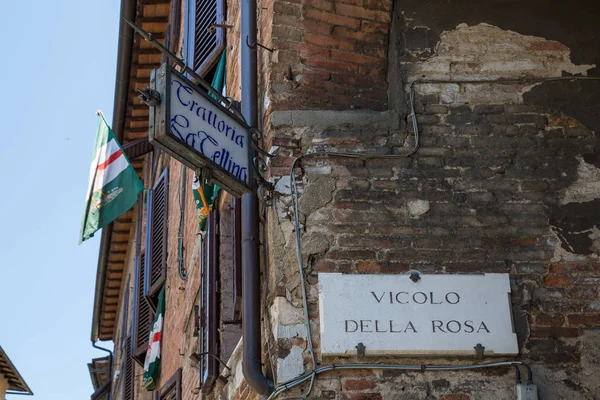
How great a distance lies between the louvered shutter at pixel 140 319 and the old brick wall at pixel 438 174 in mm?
5495

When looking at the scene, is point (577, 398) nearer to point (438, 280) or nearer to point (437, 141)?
point (438, 280)

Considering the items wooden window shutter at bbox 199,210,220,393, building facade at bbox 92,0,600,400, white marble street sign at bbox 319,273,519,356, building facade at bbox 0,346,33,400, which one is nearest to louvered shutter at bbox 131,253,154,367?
wooden window shutter at bbox 199,210,220,393

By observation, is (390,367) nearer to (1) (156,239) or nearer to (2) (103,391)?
(1) (156,239)

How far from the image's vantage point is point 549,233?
489 cm

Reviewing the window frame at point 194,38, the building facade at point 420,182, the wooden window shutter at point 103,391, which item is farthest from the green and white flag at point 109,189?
the wooden window shutter at point 103,391

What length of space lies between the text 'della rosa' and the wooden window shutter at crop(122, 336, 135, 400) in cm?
735

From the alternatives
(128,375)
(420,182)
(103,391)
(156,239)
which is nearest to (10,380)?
(103,391)

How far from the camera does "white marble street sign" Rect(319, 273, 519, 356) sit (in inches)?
176

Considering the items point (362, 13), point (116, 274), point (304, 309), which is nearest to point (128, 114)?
point (116, 274)

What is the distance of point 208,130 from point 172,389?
12.9ft

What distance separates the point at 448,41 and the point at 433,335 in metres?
1.89

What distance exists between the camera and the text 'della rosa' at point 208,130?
442cm

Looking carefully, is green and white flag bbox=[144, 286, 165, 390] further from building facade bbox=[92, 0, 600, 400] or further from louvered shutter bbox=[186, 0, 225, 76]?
building facade bbox=[92, 0, 600, 400]

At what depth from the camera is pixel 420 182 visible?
4.99 metres
